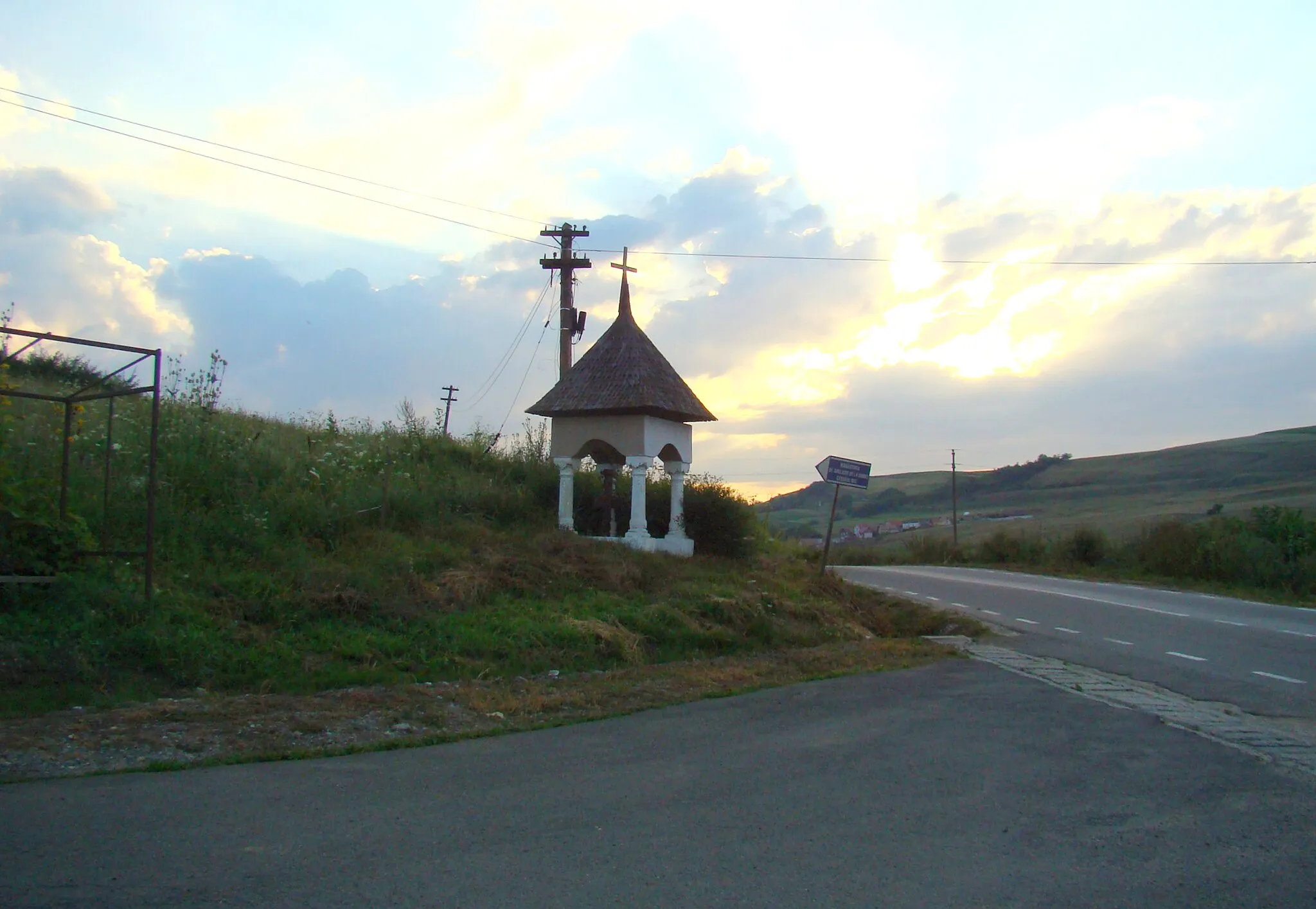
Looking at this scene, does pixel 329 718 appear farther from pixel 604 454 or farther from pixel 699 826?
pixel 604 454

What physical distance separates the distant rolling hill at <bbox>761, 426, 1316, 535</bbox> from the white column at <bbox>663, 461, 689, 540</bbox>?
108 ft

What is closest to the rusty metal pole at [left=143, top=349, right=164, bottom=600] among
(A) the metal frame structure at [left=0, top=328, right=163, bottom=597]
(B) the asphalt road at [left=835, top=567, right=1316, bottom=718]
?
(A) the metal frame structure at [left=0, top=328, right=163, bottom=597]

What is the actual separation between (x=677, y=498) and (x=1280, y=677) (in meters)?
11.1

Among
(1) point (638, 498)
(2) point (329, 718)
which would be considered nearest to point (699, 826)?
(2) point (329, 718)

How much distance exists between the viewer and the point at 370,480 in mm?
18953

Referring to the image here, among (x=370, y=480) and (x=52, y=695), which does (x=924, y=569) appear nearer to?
(x=370, y=480)

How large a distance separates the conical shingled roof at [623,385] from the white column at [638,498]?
37.8 inches

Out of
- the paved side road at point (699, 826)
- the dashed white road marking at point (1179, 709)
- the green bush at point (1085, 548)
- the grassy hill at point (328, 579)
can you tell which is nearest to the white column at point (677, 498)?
the grassy hill at point (328, 579)

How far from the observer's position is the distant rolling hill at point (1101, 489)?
211 ft

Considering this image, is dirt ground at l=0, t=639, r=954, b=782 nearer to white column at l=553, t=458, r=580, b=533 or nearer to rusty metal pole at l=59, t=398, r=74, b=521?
rusty metal pole at l=59, t=398, r=74, b=521

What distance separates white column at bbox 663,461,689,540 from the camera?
795 inches

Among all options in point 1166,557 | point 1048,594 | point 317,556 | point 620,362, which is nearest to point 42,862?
point 317,556

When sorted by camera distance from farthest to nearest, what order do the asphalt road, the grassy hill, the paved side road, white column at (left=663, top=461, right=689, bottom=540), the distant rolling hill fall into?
the distant rolling hill
white column at (left=663, top=461, right=689, bottom=540)
the asphalt road
the grassy hill
the paved side road

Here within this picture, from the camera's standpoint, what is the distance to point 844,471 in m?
19.9
